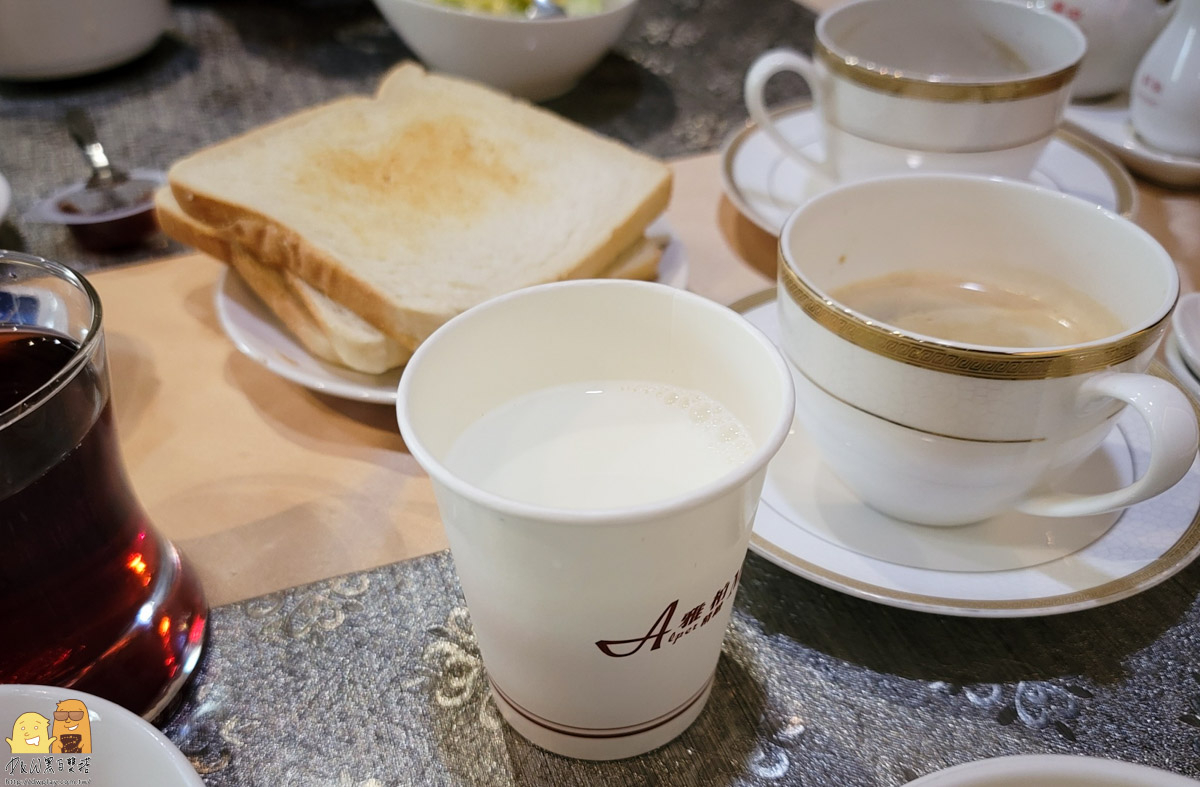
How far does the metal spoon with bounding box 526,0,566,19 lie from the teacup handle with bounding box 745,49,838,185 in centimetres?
51

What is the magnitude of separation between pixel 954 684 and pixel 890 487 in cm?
13

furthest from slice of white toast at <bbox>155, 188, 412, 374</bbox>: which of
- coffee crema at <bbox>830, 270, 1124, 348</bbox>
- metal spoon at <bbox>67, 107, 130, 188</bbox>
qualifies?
coffee crema at <bbox>830, 270, 1124, 348</bbox>

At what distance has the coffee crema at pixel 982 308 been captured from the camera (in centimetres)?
65

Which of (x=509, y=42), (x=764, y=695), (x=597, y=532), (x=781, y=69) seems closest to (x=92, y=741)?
(x=597, y=532)

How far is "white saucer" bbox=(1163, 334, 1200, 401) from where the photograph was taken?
2.34 feet

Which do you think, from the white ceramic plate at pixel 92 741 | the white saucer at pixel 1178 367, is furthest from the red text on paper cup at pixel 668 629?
the white saucer at pixel 1178 367

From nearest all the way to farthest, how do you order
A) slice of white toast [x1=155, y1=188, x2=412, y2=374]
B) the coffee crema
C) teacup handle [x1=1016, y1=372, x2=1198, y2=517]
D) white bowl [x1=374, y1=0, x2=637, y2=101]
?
teacup handle [x1=1016, y1=372, x2=1198, y2=517]
the coffee crema
slice of white toast [x1=155, y1=188, x2=412, y2=374]
white bowl [x1=374, y1=0, x2=637, y2=101]

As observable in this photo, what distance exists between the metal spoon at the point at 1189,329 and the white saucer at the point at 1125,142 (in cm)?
34

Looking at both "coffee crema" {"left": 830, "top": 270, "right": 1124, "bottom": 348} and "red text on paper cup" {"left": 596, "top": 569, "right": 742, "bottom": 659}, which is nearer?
"red text on paper cup" {"left": 596, "top": 569, "right": 742, "bottom": 659}

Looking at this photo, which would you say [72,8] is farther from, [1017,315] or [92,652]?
[1017,315]

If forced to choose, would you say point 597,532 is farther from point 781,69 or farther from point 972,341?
point 781,69

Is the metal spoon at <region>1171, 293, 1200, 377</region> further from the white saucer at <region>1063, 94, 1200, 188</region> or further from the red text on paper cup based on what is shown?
the red text on paper cup

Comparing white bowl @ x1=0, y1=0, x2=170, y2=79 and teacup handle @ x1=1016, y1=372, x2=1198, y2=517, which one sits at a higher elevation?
teacup handle @ x1=1016, y1=372, x2=1198, y2=517

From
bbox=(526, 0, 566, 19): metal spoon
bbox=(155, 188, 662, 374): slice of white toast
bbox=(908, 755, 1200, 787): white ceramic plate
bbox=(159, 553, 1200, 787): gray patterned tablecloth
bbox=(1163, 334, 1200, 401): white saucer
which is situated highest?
→ bbox=(908, 755, 1200, 787): white ceramic plate
